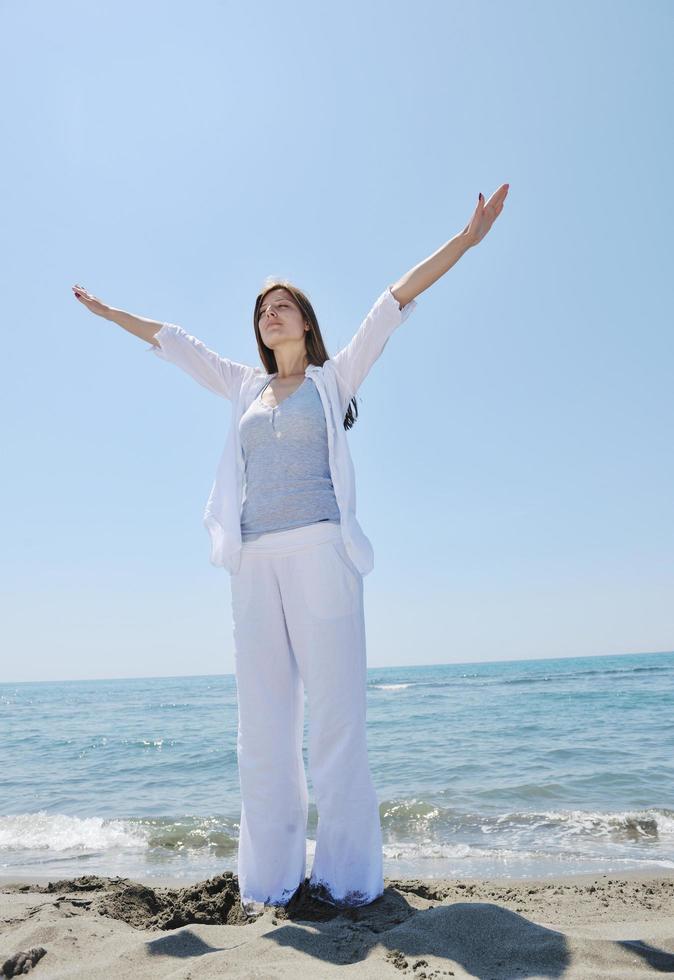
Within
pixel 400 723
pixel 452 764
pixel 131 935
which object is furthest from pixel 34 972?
pixel 400 723

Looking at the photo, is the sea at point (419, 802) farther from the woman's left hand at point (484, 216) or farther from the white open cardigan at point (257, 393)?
the woman's left hand at point (484, 216)

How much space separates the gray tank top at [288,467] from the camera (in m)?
3.00

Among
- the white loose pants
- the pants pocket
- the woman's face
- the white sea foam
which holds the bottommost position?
the white sea foam

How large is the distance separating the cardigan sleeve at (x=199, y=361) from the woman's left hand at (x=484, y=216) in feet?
4.05

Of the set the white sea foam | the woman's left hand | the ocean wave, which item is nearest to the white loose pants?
the woman's left hand

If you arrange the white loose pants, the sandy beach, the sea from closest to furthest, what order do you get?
the sandy beach < the white loose pants < the sea

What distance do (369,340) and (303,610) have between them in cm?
120

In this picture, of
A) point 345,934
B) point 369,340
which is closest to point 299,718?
point 345,934

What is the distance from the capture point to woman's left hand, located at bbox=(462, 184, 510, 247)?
2957mm

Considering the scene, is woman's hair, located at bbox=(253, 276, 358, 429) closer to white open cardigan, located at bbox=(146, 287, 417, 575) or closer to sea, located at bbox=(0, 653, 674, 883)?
white open cardigan, located at bbox=(146, 287, 417, 575)

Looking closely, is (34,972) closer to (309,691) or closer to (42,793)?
(309,691)

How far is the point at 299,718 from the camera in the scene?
306 centimetres

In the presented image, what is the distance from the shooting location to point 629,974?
6.38ft

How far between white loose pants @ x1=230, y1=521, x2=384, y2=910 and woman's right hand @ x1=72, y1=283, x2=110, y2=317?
4.66 ft
